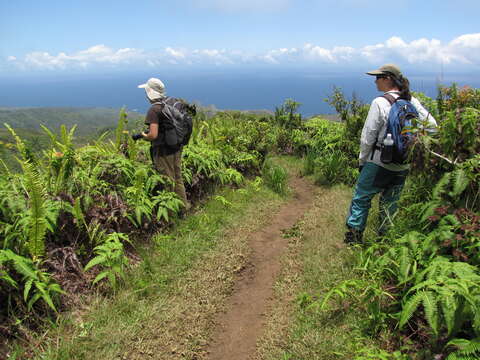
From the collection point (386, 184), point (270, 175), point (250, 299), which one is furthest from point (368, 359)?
point (270, 175)

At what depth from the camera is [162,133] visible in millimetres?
5094

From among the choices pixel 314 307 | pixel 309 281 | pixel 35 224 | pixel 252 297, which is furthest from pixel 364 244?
pixel 35 224

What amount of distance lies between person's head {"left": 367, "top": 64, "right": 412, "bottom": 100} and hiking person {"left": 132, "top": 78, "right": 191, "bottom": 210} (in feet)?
10.0

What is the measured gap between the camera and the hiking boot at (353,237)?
14.5 feet

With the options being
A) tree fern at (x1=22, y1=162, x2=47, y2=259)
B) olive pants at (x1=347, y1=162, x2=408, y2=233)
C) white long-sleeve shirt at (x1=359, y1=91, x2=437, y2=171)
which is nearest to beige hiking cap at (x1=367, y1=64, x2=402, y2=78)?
white long-sleeve shirt at (x1=359, y1=91, x2=437, y2=171)

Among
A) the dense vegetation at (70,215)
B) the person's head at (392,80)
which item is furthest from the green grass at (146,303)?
the person's head at (392,80)

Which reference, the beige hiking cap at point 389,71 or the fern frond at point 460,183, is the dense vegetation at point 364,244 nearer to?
the fern frond at point 460,183

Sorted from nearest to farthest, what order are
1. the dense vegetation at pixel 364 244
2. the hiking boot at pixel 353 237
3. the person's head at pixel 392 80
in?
the dense vegetation at pixel 364 244
the person's head at pixel 392 80
the hiking boot at pixel 353 237

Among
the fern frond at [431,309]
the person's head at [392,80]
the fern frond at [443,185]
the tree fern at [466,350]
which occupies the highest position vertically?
the person's head at [392,80]

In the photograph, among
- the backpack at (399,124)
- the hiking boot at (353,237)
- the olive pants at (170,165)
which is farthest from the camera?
the olive pants at (170,165)

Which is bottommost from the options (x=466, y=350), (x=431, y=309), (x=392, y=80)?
(x=466, y=350)

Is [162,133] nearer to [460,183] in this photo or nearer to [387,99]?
[387,99]

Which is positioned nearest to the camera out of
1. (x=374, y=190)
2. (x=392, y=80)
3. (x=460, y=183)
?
(x=460, y=183)

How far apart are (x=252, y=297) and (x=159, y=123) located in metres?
2.99
